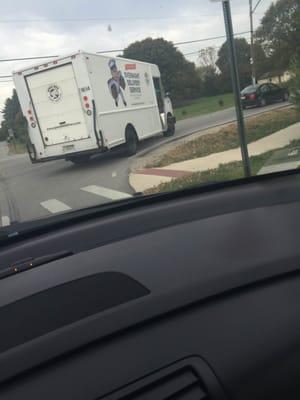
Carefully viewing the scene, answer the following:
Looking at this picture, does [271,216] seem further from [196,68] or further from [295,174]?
[196,68]

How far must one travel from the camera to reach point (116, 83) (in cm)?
1476

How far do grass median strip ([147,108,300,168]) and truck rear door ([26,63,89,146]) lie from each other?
276 cm

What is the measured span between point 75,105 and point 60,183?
2.84m

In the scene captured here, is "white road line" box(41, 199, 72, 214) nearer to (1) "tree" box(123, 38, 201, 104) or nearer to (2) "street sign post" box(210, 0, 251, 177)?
(1) "tree" box(123, 38, 201, 104)

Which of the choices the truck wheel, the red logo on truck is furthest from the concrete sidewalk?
the red logo on truck

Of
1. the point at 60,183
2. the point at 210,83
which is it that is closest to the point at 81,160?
the point at 60,183

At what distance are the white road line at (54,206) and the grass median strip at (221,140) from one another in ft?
10.7

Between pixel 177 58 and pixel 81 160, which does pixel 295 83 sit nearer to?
pixel 177 58

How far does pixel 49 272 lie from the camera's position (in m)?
1.83

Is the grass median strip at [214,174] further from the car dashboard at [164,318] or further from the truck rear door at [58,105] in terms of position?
the car dashboard at [164,318]

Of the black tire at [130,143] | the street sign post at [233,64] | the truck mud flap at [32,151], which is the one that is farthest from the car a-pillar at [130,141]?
the street sign post at [233,64]

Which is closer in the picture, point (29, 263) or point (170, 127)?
point (29, 263)

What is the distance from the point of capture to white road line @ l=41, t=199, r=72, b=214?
8414mm

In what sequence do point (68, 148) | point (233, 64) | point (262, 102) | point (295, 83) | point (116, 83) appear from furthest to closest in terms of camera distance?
point (262, 102) < point (116, 83) < point (68, 148) < point (295, 83) < point (233, 64)
